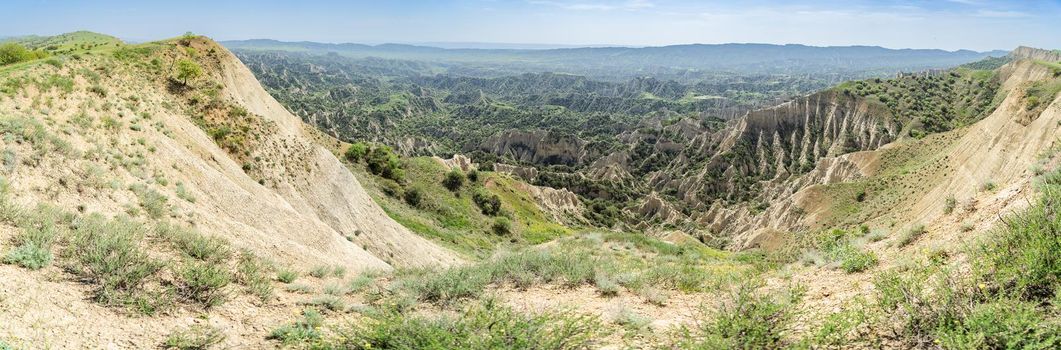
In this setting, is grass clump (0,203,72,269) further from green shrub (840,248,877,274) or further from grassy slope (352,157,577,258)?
grassy slope (352,157,577,258)

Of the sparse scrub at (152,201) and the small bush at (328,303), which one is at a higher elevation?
the sparse scrub at (152,201)

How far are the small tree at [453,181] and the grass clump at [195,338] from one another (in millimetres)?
39253

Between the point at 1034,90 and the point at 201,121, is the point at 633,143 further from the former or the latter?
the point at 201,121

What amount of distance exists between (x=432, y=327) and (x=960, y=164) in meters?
53.9

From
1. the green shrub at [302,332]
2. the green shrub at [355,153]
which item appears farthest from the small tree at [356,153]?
the green shrub at [302,332]

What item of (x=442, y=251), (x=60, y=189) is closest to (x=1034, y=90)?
(x=442, y=251)

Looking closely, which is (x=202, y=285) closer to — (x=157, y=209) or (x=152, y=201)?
(x=157, y=209)

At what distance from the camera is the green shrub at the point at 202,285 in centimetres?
777

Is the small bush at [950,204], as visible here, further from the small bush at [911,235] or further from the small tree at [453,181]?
the small tree at [453,181]

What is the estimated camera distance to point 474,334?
21.1 ft

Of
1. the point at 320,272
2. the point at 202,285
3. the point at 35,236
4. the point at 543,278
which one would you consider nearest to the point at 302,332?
the point at 202,285

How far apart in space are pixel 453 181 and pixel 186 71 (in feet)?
75.8

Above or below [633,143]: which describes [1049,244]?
above

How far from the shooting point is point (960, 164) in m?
43.4
